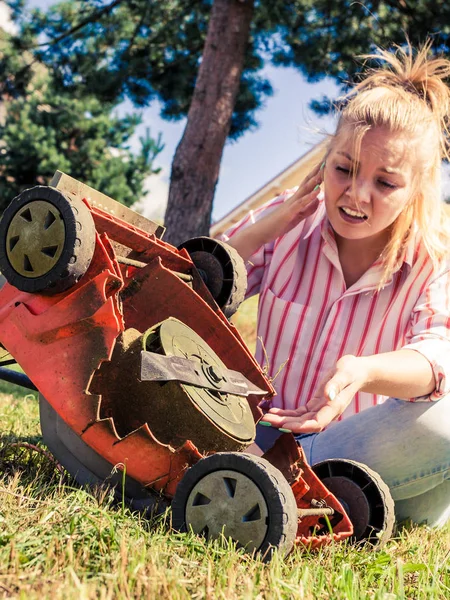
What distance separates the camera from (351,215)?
104 inches

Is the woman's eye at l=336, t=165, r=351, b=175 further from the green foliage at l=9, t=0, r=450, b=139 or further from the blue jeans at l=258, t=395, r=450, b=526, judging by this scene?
the green foliage at l=9, t=0, r=450, b=139

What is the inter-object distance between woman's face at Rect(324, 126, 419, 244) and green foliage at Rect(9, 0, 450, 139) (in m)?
5.63

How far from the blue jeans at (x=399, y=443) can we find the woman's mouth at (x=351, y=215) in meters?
0.69

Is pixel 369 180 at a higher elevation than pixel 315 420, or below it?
higher

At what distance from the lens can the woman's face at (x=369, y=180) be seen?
2.55 metres

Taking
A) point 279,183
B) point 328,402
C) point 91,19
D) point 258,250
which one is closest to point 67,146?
point 279,183

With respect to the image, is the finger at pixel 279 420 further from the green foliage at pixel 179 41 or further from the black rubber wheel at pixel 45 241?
the green foliage at pixel 179 41

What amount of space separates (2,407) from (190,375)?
2109 mm

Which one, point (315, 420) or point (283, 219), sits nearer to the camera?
point (315, 420)

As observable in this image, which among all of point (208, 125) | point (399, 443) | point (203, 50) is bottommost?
point (399, 443)

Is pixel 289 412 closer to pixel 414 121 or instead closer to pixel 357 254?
pixel 357 254

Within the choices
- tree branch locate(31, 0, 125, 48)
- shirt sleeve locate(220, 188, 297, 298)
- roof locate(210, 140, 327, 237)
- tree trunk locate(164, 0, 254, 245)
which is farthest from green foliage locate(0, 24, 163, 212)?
shirt sleeve locate(220, 188, 297, 298)

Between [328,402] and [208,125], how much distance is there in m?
5.93

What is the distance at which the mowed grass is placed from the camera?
1421 mm
